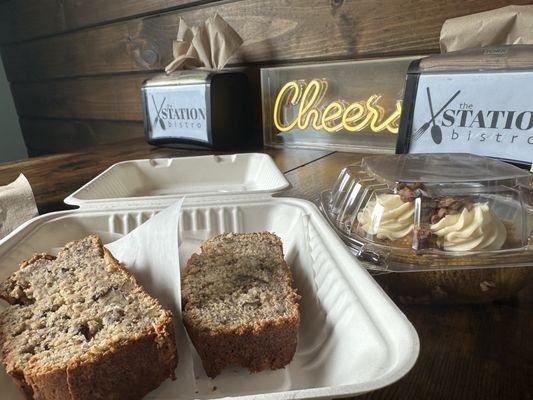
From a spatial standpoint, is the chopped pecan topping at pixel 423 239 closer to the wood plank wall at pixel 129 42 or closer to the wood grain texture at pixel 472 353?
the wood grain texture at pixel 472 353

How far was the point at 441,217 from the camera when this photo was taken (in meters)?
0.67

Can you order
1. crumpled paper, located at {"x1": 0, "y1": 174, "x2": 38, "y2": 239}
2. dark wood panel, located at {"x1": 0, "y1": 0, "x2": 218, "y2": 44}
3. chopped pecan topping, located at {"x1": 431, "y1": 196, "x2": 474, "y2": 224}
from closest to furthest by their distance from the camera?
chopped pecan topping, located at {"x1": 431, "y1": 196, "x2": 474, "y2": 224} → crumpled paper, located at {"x1": 0, "y1": 174, "x2": 38, "y2": 239} → dark wood panel, located at {"x1": 0, "y1": 0, "x2": 218, "y2": 44}

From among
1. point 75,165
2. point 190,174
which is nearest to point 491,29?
point 190,174

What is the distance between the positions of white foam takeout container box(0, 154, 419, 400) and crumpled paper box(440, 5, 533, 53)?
0.65 metres

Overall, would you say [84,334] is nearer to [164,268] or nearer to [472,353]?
[164,268]

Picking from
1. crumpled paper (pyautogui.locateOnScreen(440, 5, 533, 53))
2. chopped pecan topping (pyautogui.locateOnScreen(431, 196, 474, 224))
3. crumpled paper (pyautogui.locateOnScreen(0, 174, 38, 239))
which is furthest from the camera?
crumpled paper (pyautogui.locateOnScreen(440, 5, 533, 53))

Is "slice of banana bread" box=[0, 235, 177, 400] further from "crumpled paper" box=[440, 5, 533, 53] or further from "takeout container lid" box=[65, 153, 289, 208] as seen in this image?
"crumpled paper" box=[440, 5, 533, 53]

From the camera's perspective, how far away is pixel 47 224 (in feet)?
2.60

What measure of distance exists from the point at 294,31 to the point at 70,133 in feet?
8.66

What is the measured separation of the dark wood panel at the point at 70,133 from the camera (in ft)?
9.95

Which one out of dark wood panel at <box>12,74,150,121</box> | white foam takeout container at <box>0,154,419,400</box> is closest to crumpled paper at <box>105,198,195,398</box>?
white foam takeout container at <box>0,154,419,400</box>

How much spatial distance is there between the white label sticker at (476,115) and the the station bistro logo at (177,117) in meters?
0.90

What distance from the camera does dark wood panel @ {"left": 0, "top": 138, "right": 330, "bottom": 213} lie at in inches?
47.3

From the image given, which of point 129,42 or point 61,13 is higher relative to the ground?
point 61,13
